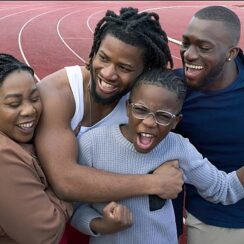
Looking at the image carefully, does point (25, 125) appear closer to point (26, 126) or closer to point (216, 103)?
point (26, 126)

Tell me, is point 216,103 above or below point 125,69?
below

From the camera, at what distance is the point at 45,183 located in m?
1.81

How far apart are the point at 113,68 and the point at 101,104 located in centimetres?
20

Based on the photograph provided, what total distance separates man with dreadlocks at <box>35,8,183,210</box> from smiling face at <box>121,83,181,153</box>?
0.38ft

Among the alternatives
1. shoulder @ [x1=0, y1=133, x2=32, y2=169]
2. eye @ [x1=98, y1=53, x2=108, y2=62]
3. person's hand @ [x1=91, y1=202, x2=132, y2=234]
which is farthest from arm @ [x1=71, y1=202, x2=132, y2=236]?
eye @ [x1=98, y1=53, x2=108, y2=62]

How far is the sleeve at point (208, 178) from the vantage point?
1952mm

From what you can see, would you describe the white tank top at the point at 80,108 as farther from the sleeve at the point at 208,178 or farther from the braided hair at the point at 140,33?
the sleeve at the point at 208,178

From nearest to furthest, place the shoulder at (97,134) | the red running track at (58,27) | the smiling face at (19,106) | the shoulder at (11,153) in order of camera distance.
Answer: the shoulder at (11,153) → the smiling face at (19,106) → the shoulder at (97,134) → the red running track at (58,27)

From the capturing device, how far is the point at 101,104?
206 cm

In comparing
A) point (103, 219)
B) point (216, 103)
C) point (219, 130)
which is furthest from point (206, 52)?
point (103, 219)

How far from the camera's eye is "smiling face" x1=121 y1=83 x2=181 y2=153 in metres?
1.84

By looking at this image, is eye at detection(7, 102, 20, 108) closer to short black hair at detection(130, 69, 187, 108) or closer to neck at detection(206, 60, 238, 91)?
short black hair at detection(130, 69, 187, 108)

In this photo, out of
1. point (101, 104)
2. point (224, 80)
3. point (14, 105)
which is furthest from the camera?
point (224, 80)

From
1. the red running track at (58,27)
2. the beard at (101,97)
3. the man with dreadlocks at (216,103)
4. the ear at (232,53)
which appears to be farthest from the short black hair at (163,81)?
the red running track at (58,27)
